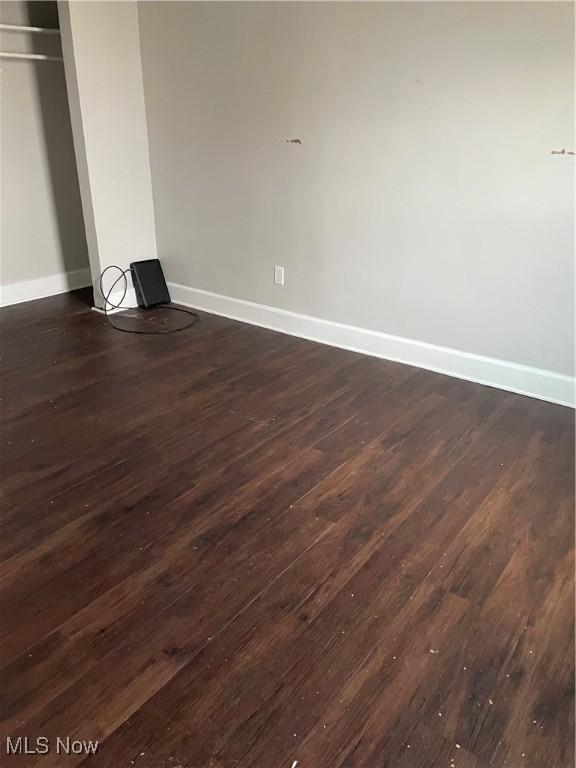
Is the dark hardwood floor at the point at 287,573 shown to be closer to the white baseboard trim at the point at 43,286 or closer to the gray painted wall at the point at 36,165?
the white baseboard trim at the point at 43,286

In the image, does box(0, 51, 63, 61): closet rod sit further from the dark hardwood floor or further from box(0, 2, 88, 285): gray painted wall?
the dark hardwood floor

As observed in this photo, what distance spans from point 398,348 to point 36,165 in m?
2.68

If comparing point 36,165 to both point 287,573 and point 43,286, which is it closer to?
point 43,286

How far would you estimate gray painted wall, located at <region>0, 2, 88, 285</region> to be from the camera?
369cm

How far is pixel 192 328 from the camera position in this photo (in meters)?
3.65

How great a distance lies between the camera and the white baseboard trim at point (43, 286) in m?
3.98

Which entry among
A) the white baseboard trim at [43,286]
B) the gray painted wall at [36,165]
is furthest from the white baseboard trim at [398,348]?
the gray painted wall at [36,165]

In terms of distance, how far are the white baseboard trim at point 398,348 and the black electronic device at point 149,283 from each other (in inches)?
4.0

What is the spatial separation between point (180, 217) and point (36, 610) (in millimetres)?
2836

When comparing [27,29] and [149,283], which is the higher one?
[27,29]

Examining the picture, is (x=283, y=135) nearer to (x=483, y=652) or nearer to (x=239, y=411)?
(x=239, y=411)

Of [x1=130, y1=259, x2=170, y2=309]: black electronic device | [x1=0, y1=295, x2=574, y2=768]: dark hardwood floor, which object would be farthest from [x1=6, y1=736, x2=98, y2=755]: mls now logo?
[x1=130, y1=259, x2=170, y2=309]: black electronic device

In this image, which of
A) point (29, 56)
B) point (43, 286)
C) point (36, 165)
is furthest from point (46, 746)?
point (29, 56)

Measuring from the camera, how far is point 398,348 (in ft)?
10.3
